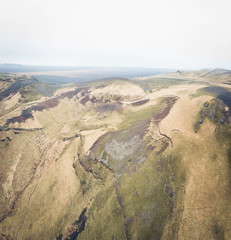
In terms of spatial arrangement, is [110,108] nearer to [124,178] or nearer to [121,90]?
[121,90]

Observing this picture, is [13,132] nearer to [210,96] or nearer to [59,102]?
[59,102]

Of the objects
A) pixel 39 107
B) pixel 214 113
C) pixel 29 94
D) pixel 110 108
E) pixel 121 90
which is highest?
pixel 121 90

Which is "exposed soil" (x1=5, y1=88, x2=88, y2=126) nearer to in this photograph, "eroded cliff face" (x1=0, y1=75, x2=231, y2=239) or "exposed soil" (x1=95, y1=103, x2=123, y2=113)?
"eroded cliff face" (x1=0, y1=75, x2=231, y2=239)

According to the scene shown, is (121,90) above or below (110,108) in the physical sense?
above

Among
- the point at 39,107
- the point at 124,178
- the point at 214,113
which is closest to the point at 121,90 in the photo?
the point at 39,107

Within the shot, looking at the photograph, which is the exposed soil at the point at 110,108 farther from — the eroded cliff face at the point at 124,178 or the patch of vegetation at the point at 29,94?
the patch of vegetation at the point at 29,94

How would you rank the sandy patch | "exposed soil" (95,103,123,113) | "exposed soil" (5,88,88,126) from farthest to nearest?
the sandy patch
"exposed soil" (95,103,123,113)
"exposed soil" (5,88,88,126)

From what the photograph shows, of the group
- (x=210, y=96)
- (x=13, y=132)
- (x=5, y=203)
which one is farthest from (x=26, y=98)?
(x=210, y=96)

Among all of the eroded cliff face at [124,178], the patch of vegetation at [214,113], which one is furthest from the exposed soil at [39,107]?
the patch of vegetation at [214,113]

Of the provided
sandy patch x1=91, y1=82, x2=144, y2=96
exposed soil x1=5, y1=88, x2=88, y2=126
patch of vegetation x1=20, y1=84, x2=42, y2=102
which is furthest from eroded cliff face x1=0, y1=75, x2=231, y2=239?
patch of vegetation x1=20, y1=84, x2=42, y2=102
